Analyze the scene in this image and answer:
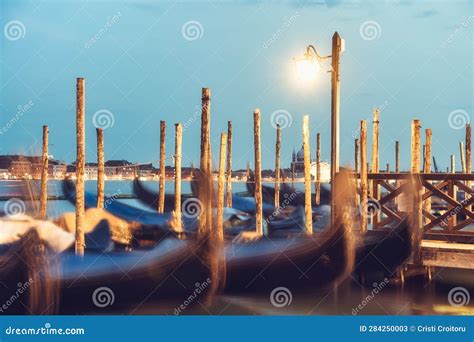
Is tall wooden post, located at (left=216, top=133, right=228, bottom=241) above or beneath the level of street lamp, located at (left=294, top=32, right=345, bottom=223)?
beneath

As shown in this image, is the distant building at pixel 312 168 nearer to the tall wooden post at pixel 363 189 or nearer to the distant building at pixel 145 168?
the distant building at pixel 145 168

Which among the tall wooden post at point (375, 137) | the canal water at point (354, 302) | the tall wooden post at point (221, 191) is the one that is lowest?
the canal water at point (354, 302)

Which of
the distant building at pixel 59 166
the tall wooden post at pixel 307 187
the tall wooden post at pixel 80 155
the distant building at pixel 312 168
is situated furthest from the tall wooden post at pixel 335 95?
the distant building at pixel 312 168

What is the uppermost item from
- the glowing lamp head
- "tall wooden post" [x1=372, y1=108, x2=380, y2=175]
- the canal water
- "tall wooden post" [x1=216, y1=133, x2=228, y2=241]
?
the glowing lamp head

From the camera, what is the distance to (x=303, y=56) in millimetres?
6066

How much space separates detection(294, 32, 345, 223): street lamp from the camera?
6.06m

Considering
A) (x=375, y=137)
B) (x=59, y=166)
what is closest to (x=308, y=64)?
(x=375, y=137)

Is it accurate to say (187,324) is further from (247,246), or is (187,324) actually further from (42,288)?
(247,246)

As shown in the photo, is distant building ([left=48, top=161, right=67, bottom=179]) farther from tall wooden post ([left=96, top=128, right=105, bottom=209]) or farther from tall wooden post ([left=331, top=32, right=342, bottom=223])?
tall wooden post ([left=331, top=32, right=342, bottom=223])

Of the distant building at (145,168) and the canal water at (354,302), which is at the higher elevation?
the distant building at (145,168)

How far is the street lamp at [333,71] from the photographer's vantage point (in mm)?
6059

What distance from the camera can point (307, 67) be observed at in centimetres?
605

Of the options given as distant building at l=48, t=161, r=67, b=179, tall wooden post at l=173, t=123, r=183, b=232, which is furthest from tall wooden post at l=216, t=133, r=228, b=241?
distant building at l=48, t=161, r=67, b=179

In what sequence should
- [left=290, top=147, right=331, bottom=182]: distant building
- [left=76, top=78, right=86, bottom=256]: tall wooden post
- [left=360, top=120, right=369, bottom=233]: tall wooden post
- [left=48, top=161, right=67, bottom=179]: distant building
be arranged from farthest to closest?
[left=290, top=147, right=331, bottom=182]: distant building < [left=48, top=161, right=67, bottom=179]: distant building < [left=360, top=120, right=369, bottom=233]: tall wooden post < [left=76, top=78, right=86, bottom=256]: tall wooden post
